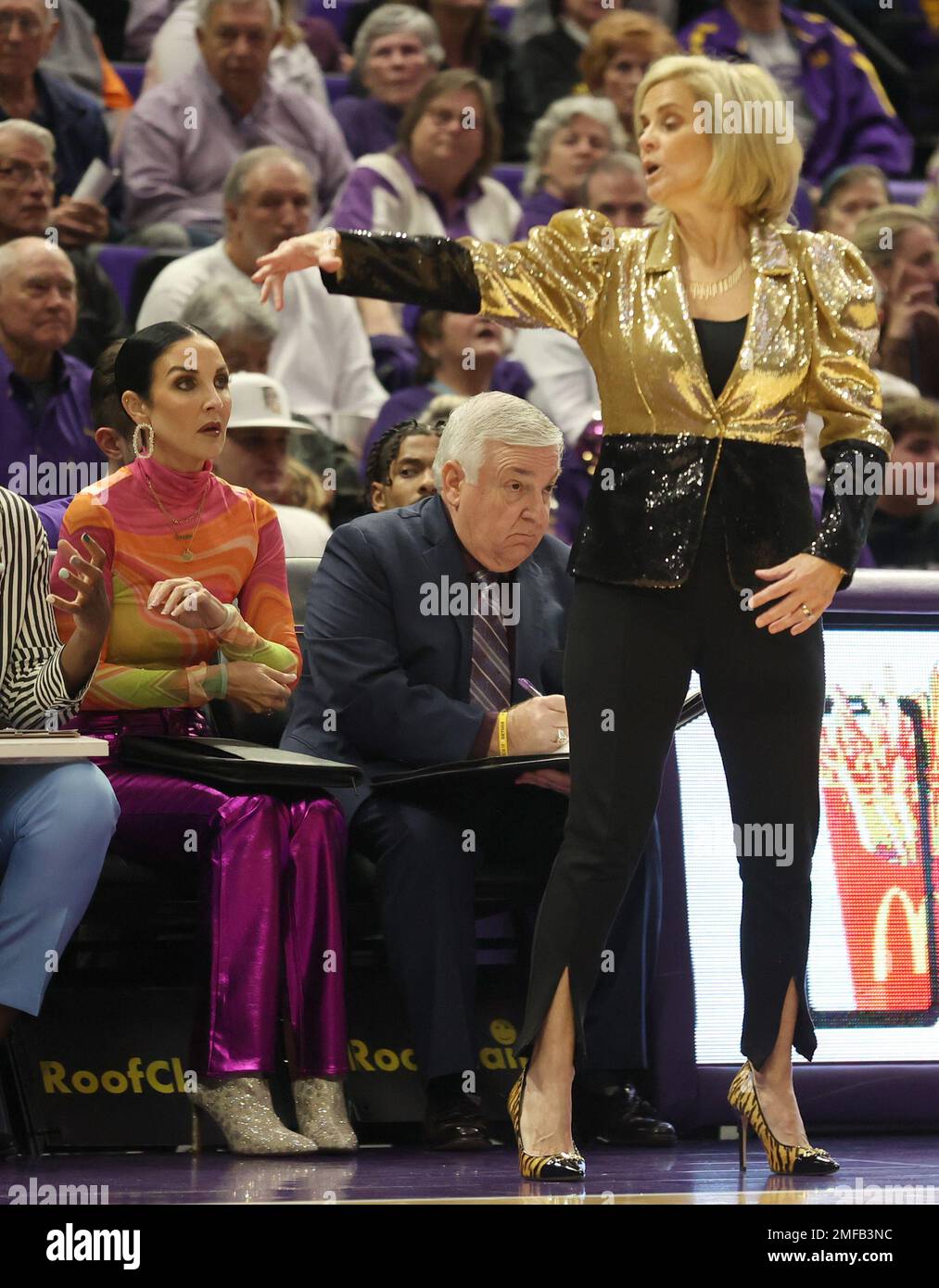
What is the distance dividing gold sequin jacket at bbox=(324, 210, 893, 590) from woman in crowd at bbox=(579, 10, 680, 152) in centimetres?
481

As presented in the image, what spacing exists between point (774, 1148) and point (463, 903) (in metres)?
0.72

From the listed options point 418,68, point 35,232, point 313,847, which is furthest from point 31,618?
point 418,68

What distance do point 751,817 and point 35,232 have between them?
3.59 metres

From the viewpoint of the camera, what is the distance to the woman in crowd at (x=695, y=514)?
277 centimetres

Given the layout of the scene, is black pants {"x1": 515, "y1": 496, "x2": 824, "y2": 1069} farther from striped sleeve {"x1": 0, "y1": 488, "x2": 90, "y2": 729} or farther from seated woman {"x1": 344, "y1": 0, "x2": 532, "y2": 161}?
seated woman {"x1": 344, "y1": 0, "x2": 532, "y2": 161}

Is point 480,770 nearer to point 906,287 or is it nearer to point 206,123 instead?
point 206,123

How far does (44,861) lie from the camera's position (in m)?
3.09

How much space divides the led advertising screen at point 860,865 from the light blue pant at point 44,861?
107cm

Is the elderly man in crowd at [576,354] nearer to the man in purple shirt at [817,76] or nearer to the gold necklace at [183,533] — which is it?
the man in purple shirt at [817,76]

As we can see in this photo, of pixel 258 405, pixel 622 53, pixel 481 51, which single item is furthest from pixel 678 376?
pixel 481 51

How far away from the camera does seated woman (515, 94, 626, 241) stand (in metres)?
6.95

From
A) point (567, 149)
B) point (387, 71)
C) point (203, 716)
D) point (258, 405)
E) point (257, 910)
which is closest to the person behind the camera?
point (257, 910)

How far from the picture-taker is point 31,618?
130 inches

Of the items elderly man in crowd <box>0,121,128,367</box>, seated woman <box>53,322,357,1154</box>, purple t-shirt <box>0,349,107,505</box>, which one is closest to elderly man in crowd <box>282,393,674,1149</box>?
seated woman <box>53,322,357,1154</box>
